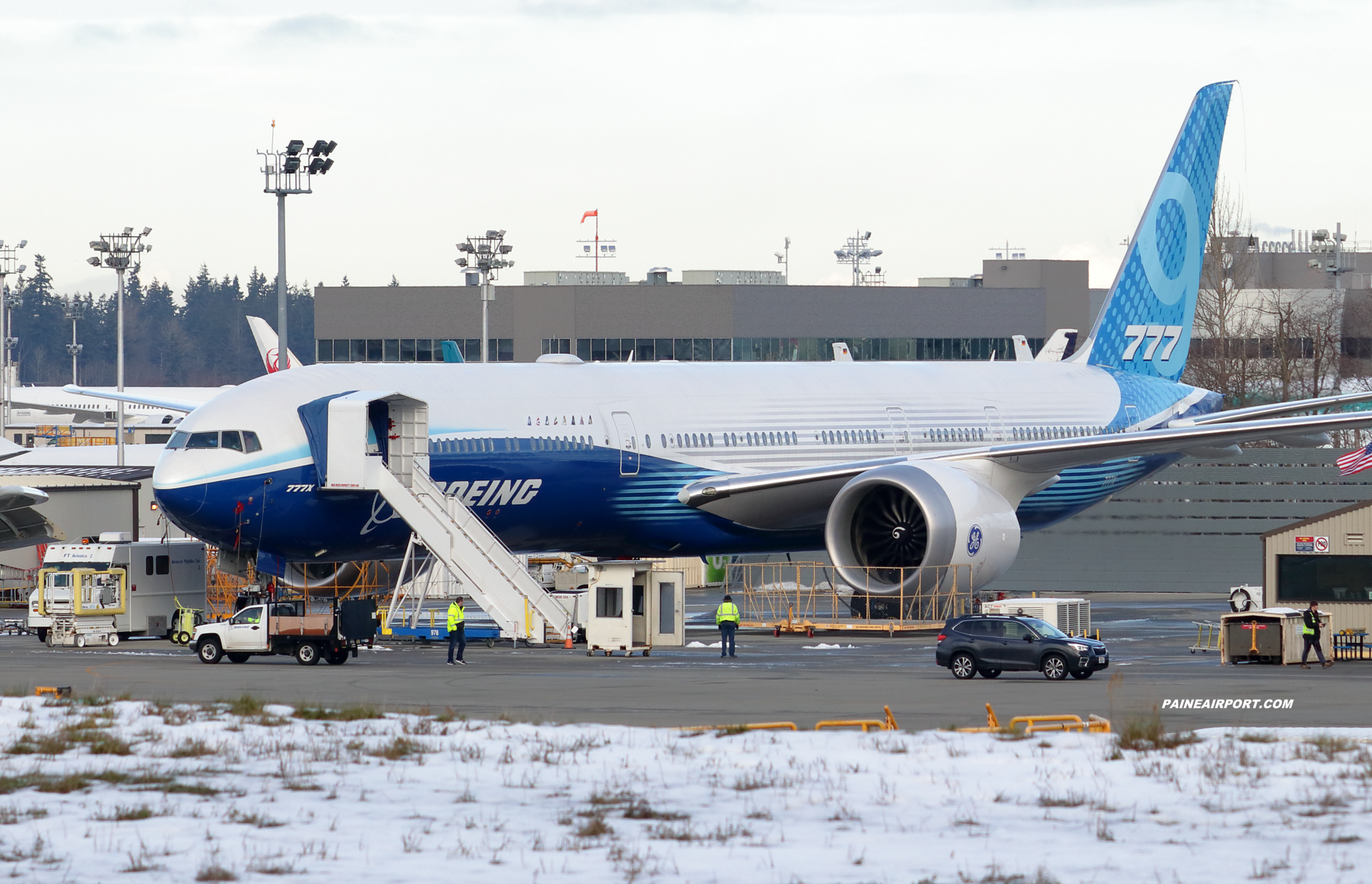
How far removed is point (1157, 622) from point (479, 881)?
3184 centimetres

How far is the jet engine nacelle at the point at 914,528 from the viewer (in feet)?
122

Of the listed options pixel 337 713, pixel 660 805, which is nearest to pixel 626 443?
pixel 337 713

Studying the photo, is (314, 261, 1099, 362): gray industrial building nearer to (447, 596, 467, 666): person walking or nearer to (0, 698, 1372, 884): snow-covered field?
(447, 596, 467, 666): person walking

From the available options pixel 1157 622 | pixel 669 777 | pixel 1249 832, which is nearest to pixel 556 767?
pixel 669 777

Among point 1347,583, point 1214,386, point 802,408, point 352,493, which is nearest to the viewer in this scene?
point 352,493

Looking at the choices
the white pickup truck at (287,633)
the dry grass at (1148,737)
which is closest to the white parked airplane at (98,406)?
the white pickup truck at (287,633)

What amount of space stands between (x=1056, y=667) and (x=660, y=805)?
13930 millimetres

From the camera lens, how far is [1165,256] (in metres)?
49.9

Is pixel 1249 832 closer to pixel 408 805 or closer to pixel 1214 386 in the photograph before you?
pixel 408 805

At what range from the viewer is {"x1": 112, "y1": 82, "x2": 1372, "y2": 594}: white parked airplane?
3338 centimetres

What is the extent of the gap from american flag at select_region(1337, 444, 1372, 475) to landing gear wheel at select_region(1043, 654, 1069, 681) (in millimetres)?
22096

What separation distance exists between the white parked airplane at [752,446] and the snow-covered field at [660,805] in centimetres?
1335

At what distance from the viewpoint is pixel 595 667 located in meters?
30.3

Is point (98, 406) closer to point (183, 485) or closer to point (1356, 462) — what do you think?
point (1356, 462)
